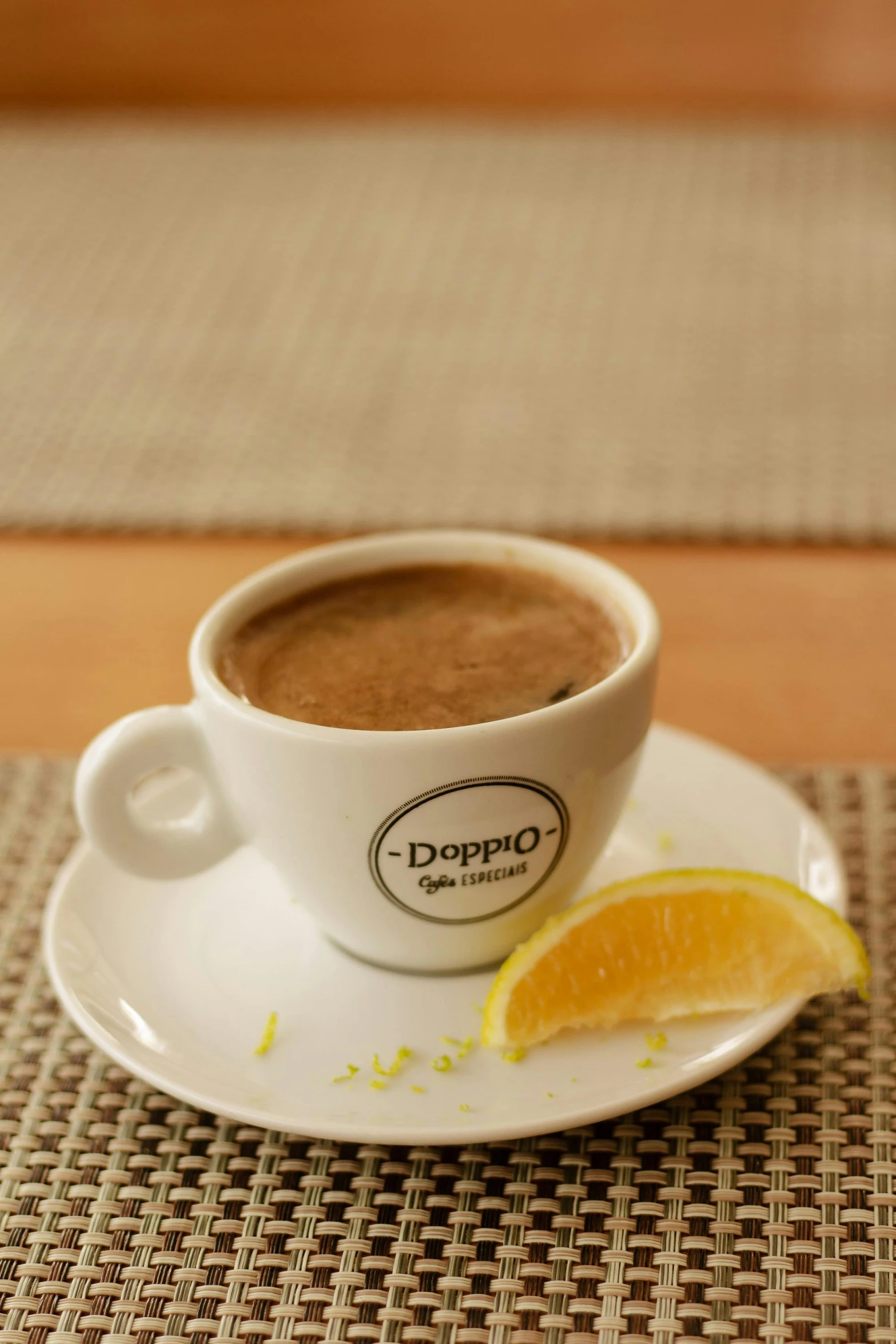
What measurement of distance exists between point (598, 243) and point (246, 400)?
659mm

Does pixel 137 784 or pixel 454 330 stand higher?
pixel 137 784

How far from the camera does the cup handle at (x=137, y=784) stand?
74 centimetres

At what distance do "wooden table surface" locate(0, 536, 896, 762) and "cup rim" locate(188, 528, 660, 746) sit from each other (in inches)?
8.9

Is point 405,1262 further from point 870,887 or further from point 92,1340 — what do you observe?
point 870,887

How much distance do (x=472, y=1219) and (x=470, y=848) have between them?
0.19 metres

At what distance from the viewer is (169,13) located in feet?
8.58

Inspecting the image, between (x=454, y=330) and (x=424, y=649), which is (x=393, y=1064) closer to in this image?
(x=424, y=649)

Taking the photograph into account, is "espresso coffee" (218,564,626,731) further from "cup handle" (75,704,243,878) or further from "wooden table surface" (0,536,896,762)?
"wooden table surface" (0,536,896,762)

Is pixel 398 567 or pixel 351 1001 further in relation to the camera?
pixel 398 567

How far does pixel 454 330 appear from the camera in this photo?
1.68 m

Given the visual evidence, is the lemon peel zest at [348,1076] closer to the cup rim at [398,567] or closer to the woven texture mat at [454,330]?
the cup rim at [398,567]

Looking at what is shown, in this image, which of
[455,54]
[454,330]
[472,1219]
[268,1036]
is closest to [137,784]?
[268,1036]

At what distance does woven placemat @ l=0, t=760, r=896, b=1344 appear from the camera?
0.57 meters

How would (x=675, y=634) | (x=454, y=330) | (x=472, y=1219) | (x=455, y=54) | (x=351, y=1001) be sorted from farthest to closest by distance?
1. (x=455, y=54)
2. (x=454, y=330)
3. (x=675, y=634)
4. (x=351, y=1001)
5. (x=472, y=1219)
